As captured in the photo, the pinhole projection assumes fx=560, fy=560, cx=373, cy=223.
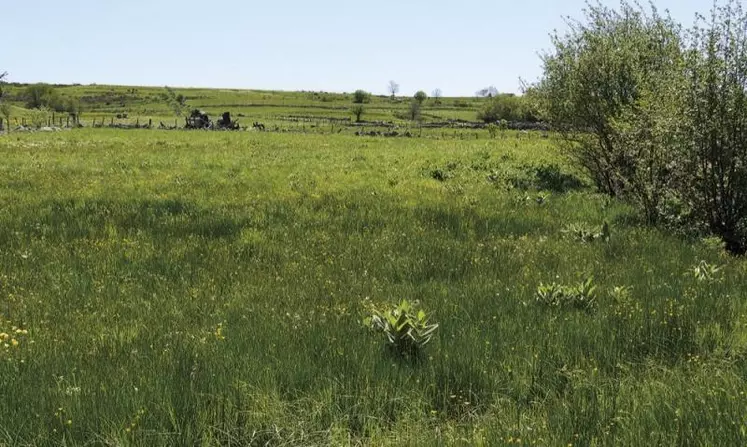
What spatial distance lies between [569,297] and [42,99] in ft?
536

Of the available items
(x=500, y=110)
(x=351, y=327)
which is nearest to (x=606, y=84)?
(x=351, y=327)

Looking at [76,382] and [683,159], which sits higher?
[683,159]

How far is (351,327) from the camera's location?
244 inches

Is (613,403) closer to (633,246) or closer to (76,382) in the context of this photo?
(76,382)

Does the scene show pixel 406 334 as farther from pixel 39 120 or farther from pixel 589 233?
pixel 39 120

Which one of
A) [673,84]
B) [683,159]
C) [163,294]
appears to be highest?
[673,84]

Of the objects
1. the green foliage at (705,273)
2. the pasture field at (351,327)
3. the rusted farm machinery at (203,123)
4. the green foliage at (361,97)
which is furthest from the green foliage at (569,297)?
the green foliage at (361,97)

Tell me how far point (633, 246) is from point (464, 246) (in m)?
3.06

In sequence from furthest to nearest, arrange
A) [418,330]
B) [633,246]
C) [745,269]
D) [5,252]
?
[633,246], [5,252], [745,269], [418,330]

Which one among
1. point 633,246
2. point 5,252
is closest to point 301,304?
point 5,252

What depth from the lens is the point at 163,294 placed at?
7.66 m

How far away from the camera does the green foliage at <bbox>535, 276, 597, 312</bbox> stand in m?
6.80

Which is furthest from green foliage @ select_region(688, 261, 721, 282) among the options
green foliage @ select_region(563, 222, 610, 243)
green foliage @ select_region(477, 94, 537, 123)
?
green foliage @ select_region(477, 94, 537, 123)

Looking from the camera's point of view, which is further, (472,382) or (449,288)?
(449,288)
